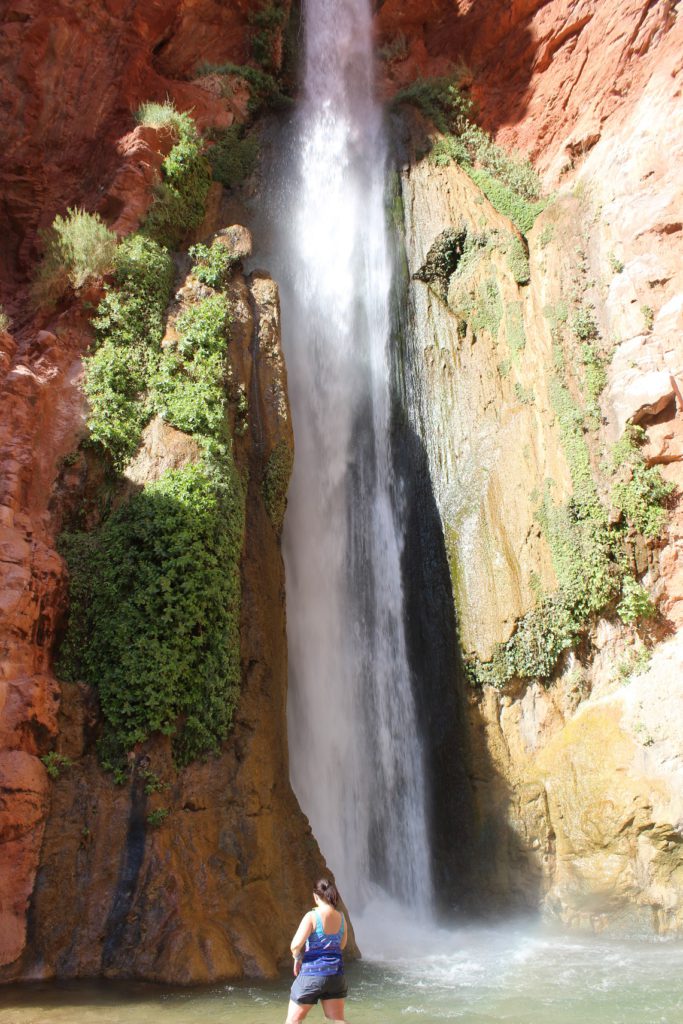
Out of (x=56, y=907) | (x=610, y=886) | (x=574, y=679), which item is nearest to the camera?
(x=56, y=907)

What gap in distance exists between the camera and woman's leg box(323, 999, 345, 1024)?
5594 millimetres

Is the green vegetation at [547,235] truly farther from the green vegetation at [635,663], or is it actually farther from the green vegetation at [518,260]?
the green vegetation at [635,663]

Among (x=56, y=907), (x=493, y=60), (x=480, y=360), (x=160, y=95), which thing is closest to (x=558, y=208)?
(x=480, y=360)

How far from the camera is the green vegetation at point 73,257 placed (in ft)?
43.4

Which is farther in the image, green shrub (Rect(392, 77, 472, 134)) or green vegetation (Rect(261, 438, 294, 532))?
green shrub (Rect(392, 77, 472, 134))

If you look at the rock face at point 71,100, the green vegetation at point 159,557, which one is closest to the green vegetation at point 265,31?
the rock face at point 71,100

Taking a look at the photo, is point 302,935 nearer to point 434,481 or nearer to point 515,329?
point 434,481

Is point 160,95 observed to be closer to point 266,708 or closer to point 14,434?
point 14,434

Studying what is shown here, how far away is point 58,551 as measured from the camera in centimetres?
1086

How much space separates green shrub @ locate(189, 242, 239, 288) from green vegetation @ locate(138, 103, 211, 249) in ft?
2.93

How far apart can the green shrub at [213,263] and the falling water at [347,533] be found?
294 centimetres

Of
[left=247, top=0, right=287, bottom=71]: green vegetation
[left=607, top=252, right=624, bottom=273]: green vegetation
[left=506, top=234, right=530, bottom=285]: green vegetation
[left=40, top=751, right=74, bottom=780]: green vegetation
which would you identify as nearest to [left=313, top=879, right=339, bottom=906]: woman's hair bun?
[left=40, top=751, right=74, bottom=780]: green vegetation

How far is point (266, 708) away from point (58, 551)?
142 inches

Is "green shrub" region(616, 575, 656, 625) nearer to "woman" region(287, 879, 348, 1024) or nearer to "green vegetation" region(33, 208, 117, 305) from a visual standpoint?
"woman" region(287, 879, 348, 1024)
